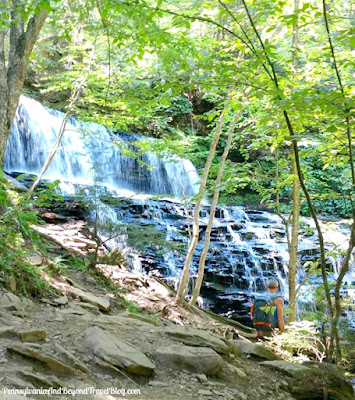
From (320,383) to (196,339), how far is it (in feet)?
4.17

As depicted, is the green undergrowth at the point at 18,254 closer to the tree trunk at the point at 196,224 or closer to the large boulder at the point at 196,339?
the large boulder at the point at 196,339

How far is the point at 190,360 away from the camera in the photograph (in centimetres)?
328

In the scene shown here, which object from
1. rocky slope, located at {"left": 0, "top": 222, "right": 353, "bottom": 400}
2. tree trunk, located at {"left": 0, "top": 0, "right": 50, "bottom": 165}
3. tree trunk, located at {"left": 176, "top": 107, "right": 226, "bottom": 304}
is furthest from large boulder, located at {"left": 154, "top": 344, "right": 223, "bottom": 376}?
tree trunk, located at {"left": 176, "top": 107, "right": 226, "bottom": 304}

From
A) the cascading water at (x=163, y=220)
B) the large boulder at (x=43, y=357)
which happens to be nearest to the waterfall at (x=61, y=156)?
the cascading water at (x=163, y=220)

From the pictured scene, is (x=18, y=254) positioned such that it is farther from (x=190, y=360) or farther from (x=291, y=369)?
(x=291, y=369)

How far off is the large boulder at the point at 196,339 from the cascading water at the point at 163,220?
145 inches

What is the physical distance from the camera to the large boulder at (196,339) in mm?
3812

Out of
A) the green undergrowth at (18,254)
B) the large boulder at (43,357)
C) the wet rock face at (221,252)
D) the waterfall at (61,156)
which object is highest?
the waterfall at (61,156)

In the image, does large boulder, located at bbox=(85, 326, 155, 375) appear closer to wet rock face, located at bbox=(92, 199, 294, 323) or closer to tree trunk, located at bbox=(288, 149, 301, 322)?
tree trunk, located at bbox=(288, 149, 301, 322)

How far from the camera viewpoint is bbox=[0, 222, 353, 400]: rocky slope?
2508mm

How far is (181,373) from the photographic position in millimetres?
3168

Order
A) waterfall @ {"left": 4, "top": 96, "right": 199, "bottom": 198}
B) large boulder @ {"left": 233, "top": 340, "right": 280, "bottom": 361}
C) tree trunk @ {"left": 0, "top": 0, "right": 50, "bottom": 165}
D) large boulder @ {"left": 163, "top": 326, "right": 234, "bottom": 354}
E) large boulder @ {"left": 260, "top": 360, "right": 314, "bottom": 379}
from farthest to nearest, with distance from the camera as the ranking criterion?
waterfall @ {"left": 4, "top": 96, "right": 199, "bottom": 198} → tree trunk @ {"left": 0, "top": 0, "right": 50, "bottom": 165} → large boulder @ {"left": 233, "top": 340, "right": 280, "bottom": 361} → large boulder @ {"left": 163, "top": 326, "right": 234, "bottom": 354} → large boulder @ {"left": 260, "top": 360, "right": 314, "bottom": 379}

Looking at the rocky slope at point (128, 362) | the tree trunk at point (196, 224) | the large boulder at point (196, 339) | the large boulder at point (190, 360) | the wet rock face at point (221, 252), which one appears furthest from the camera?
the wet rock face at point (221, 252)

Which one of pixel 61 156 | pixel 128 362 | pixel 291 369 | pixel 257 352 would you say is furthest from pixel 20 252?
pixel 61 156
